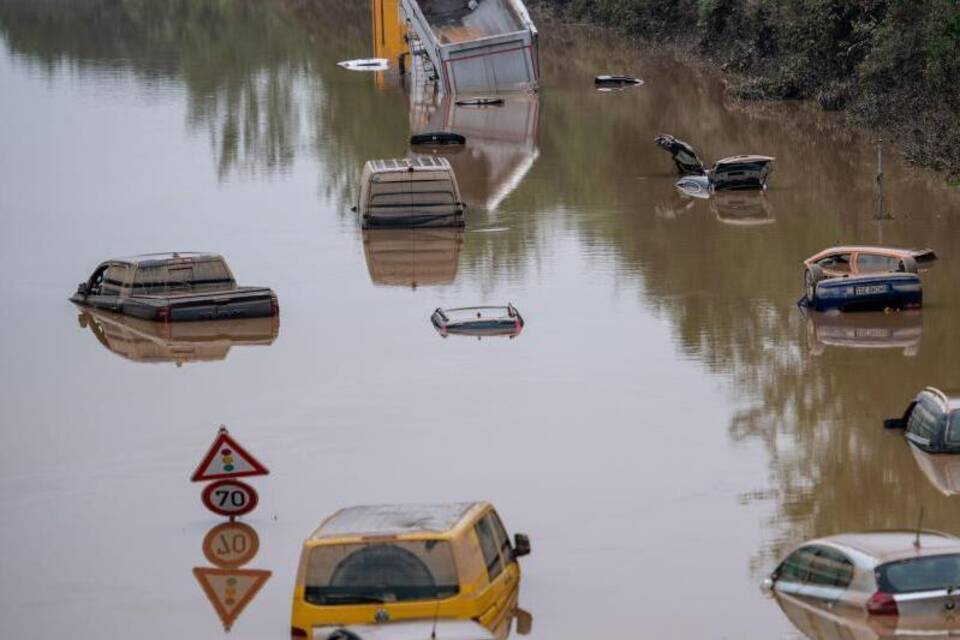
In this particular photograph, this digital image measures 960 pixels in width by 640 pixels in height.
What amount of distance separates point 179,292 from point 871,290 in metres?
15.0

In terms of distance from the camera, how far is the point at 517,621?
2338 cm

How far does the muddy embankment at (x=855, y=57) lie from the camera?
208 ft

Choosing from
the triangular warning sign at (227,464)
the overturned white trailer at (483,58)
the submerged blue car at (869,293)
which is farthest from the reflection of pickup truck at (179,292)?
the overturned white trailer at (483,58)

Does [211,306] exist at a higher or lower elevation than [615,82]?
lower

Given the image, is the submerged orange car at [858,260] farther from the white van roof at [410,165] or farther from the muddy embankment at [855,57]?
the muddy embankment at [855,57]

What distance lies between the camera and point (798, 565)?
23.5 m

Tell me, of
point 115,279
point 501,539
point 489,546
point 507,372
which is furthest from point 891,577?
point 115,279

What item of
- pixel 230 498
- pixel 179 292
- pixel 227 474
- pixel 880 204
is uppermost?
pixel 880 204

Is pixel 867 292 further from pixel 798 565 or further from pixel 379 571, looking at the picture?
pixel 379 571

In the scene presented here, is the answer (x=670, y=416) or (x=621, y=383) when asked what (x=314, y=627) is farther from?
(x=621, y=383)

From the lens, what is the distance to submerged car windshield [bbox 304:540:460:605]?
20750mm

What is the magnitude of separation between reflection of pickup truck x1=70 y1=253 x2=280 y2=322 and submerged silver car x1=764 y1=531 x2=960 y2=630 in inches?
929

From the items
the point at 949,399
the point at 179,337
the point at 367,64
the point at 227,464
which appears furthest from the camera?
the point at 367,64

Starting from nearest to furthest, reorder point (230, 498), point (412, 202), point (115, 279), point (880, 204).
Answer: point (230, 498) → point (115, 279) → point (880, 204) → point (412, 202)
